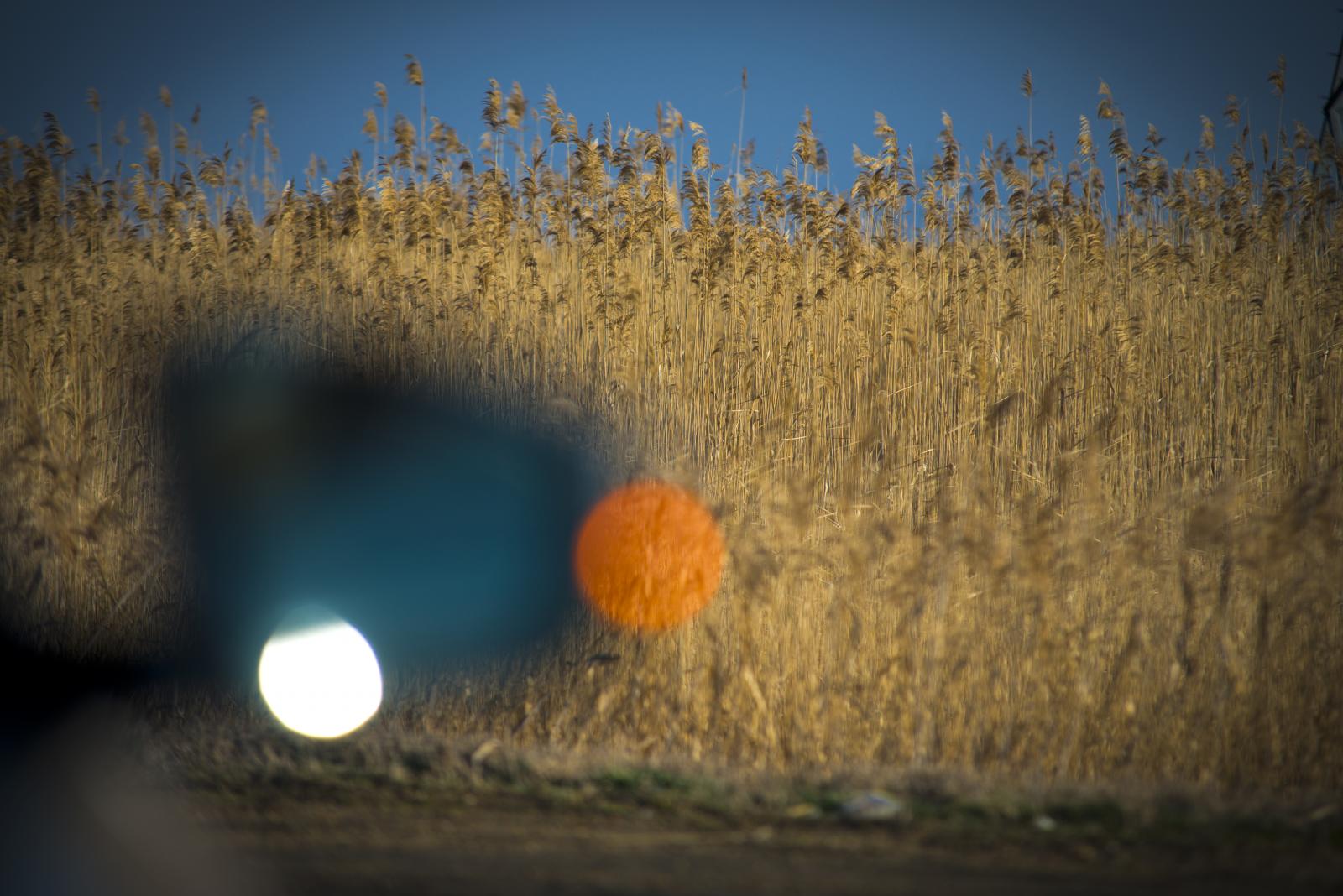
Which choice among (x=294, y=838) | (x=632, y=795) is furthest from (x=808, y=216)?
(x=294, y=838)

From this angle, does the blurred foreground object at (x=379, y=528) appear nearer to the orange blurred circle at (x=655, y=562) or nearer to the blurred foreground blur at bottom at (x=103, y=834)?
the orange blurred circle at (x=655, y=562)

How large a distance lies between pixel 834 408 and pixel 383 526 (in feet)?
7.55

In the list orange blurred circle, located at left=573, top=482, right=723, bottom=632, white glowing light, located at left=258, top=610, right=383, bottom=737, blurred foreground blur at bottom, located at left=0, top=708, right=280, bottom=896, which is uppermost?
orange blurred circle, located at left=573, top=482, right=723, bottom=632

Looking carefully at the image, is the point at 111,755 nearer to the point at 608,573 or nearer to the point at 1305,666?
the point at 608,573

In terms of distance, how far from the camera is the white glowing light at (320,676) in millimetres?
3775

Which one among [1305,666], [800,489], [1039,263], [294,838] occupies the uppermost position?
[1039,263]

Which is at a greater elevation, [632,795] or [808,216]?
[808,216]

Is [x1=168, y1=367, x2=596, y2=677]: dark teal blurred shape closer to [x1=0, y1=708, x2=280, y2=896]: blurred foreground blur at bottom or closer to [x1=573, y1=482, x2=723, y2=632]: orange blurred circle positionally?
[x1=573, y1=482, x2=723, y2=632]: orange blurred circle

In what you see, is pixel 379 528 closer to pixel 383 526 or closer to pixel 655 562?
pixel 383 526

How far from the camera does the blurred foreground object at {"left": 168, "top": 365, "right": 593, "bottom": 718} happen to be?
438 centimetres

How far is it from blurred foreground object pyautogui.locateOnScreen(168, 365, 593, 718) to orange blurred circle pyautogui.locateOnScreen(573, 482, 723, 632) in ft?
0.57

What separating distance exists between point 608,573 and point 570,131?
271 centimetres

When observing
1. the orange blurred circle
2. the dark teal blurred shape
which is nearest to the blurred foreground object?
the dark teal blurred shape

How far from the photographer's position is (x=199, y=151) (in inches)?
255
